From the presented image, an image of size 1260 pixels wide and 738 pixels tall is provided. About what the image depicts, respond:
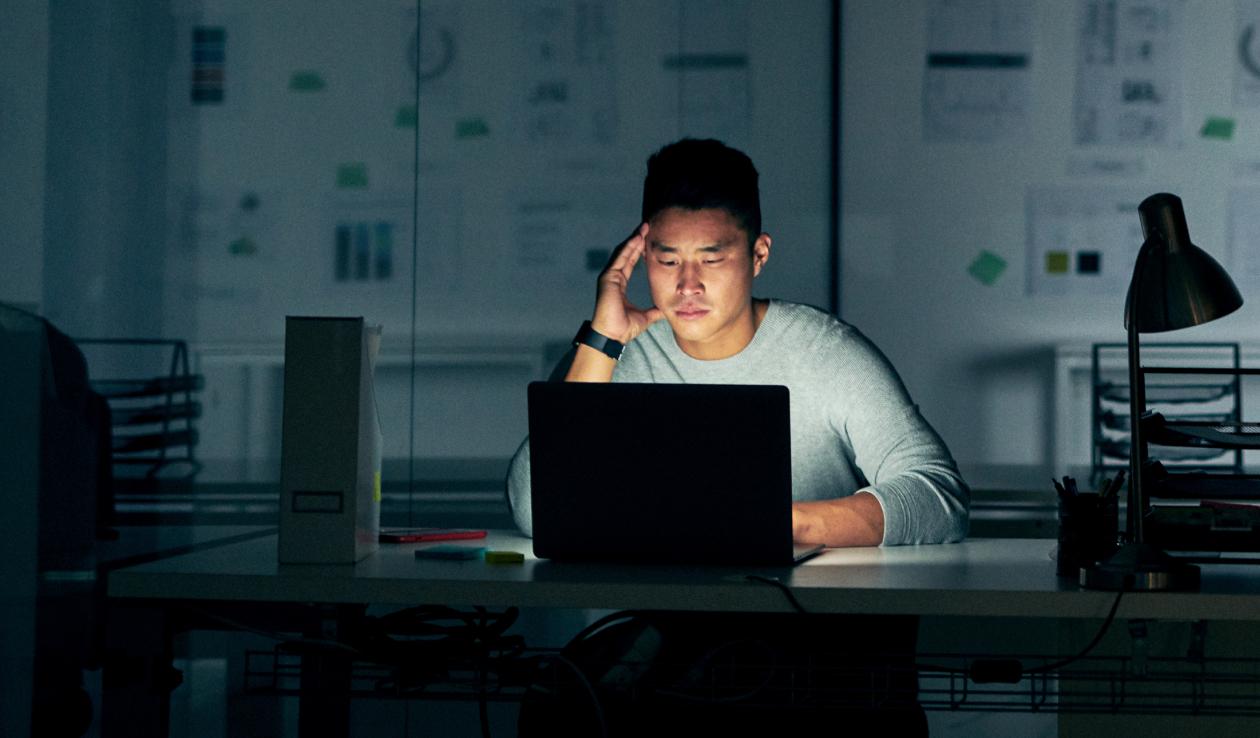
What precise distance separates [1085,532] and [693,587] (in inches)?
16.9

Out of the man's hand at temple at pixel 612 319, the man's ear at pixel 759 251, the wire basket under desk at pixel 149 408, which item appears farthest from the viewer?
the wire basket under desk at pixel 149 408

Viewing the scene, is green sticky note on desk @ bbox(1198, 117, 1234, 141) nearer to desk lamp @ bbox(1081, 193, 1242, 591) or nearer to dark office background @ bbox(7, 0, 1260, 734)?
dark office background @ bbox(7, 0, 1260, 734)

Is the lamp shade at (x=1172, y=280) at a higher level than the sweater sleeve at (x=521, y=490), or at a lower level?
higher

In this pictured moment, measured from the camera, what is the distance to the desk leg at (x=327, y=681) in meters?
1.34

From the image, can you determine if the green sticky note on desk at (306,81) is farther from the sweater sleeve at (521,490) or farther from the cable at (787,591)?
the cable at (787,591)

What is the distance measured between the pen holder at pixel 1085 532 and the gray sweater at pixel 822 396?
13.8 inches

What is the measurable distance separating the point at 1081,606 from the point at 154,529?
209cm

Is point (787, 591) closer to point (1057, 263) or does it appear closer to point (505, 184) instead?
point (505, 184)

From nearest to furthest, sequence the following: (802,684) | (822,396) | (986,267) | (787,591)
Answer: (787,591), (802,684), (822,396), (986,267)

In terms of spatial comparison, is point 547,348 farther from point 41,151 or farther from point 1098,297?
point 1098,297

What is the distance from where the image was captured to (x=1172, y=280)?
124 centimetres

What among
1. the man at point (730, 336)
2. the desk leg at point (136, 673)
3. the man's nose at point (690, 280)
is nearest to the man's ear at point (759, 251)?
the man at point (730, 336)

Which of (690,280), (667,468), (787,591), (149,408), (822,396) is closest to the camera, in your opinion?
(787,591)

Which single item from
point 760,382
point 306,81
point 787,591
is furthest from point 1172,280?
point 306,81
